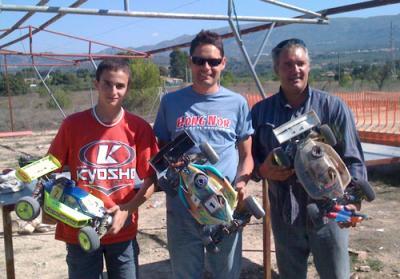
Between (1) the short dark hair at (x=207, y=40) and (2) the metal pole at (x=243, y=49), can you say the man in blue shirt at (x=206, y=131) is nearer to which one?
(1) the short dark hair at (x=207, y=40)

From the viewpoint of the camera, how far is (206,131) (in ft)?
8.33

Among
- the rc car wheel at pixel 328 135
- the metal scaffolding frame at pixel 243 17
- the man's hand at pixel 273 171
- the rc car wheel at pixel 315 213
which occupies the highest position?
the metal scaffolding frame at pixel 243 17

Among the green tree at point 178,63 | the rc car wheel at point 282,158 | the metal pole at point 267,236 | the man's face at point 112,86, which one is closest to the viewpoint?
the rc car wheel at point 282,158

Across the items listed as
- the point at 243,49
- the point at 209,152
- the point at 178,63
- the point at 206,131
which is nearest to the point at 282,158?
the point at 209,152

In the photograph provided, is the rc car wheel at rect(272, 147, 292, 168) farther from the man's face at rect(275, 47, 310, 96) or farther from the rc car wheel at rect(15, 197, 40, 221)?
the rc car wheel at rect(15, 197, 40, 221)

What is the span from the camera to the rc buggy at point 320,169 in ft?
7.23

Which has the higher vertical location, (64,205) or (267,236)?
(64,205)

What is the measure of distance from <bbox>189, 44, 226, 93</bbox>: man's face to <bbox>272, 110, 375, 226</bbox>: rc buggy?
47cm

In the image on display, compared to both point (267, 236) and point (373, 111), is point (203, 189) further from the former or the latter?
point (373, 111)

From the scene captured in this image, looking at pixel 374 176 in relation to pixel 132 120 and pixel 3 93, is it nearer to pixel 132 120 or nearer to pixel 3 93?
pixel 132 120

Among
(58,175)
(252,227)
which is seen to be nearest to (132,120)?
(58,175)

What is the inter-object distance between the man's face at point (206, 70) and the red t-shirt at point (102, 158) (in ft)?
1.33

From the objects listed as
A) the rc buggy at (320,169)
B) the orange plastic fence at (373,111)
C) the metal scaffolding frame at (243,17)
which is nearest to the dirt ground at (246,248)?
the metal scaffolding frame at (243,17)

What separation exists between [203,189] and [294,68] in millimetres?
743
